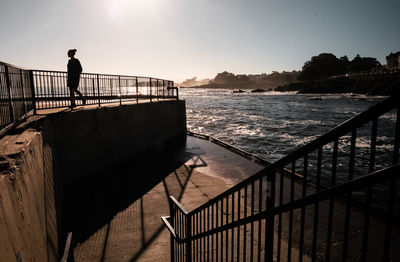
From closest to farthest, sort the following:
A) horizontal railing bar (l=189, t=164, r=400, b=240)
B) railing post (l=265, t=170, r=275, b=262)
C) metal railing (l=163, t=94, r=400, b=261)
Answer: horizontal railing bar (l=189, t=164, r=400, b=240), metal railing (l=163, t=94, r=400, b=261), railing post (l=265, t=170, r=275, b=262)

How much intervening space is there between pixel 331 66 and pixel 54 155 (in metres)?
185

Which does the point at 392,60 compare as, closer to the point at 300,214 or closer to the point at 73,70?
the point at 300,214

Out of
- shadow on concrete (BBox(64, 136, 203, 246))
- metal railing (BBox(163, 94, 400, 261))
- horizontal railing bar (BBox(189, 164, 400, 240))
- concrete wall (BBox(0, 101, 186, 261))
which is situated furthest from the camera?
shadow on concrete (BBox(64, 136, 203, 246))

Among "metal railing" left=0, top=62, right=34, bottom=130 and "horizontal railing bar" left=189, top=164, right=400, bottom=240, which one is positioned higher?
"metal railing" left=0, top=62, right=34, bottom=130

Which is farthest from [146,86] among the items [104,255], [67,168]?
[104,255]

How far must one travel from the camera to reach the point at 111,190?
916 cm

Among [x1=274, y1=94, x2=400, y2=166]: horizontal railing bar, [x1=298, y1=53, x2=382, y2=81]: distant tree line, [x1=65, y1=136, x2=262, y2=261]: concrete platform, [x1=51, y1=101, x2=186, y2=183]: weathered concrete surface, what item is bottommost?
[x1=65, y1=136, x2=262, y2=261]: concrete platform

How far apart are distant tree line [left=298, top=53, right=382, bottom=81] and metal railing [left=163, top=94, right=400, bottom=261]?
159 m

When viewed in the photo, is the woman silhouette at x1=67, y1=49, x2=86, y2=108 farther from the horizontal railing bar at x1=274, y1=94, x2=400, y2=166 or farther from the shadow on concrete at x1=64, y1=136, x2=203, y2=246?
the horizontal railing bar at x1=274, y1=94, x2=400, y2=166

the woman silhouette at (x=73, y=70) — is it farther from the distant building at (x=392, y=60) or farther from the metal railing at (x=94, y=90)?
the distant building at (x=392, y=60)

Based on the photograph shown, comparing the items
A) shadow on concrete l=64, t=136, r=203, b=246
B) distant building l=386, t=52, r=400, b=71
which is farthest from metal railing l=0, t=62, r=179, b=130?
distant building l=386, t=52, r=400, b=71

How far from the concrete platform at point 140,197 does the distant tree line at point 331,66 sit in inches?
6577

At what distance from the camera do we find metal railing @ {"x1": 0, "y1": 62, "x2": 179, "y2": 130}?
5.34 m

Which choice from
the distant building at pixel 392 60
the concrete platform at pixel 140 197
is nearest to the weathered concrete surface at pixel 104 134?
the concrete platform at pixel 140 197
